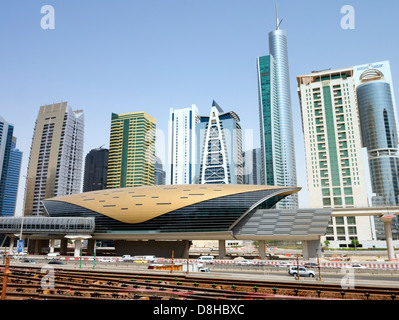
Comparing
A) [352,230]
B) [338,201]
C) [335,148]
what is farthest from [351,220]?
[335,148]

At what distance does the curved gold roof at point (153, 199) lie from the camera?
91188 millimetres

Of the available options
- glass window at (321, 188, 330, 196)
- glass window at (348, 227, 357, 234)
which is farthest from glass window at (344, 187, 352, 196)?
glass window at (348, 227, 357, 234)

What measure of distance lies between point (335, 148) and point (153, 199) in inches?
4142

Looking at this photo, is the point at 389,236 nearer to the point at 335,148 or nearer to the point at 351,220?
the point at 351,220

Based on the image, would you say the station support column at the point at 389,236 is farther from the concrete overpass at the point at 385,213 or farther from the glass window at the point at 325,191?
the glass window at the point at 325,191

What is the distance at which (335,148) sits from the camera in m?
155

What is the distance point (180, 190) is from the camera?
3748 inches

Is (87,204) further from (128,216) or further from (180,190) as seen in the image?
(180,190)

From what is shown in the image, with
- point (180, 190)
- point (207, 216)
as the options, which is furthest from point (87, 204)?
point (207, 216)

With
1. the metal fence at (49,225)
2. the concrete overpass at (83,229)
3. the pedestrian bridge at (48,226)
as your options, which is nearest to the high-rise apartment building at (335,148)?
the concrete overpass at (83,229)

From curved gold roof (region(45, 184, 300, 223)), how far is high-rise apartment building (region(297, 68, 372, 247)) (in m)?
64.1
